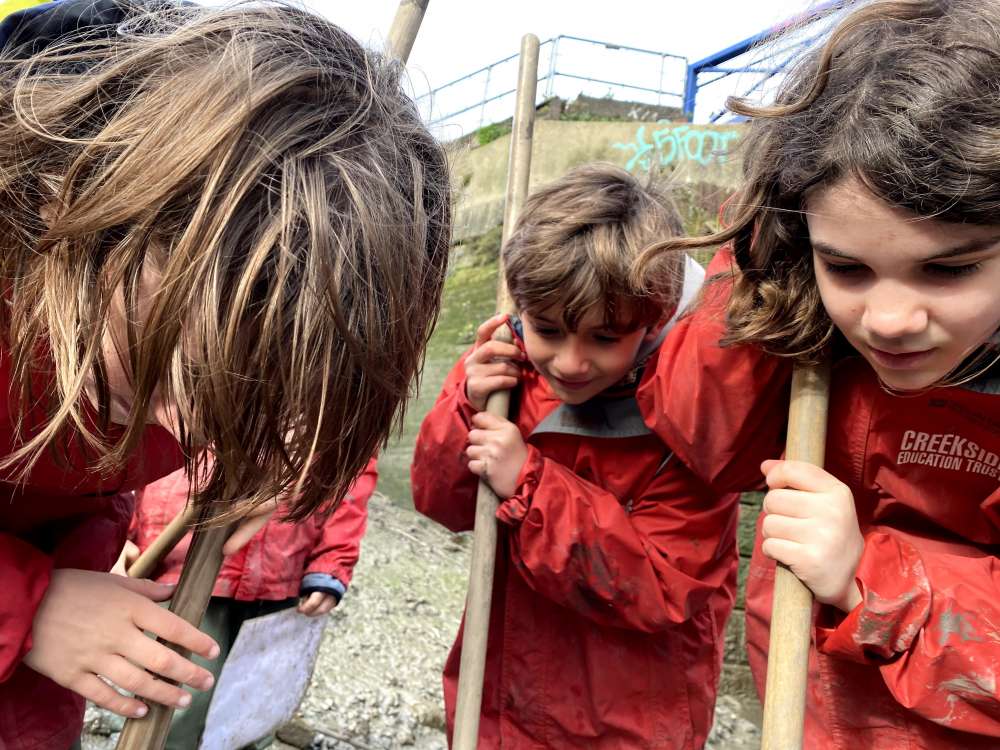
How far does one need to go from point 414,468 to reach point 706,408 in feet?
3.19

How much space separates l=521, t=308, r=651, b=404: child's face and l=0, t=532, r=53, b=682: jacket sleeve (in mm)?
1188

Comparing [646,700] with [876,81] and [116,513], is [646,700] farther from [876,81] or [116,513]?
[876,81]

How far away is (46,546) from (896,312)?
1544 millimetres

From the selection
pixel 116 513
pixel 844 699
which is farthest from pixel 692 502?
pixel 116 513

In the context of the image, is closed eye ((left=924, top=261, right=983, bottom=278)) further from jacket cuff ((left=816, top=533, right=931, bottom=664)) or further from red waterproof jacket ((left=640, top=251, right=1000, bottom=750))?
jacket cuff ((left=816, top=533, right=931, bottom=664))

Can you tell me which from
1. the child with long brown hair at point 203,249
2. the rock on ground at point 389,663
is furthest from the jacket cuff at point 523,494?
the rock on ground at point 389,663

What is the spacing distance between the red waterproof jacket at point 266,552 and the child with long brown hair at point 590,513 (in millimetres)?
783

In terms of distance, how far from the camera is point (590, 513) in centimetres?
211

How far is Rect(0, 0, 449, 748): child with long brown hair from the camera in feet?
3.74

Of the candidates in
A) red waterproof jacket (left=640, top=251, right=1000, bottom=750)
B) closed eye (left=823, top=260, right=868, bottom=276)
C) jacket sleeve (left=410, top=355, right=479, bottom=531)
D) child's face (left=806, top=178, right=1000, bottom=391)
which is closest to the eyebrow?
child's face (left=806, top=178, right=1000, bottom=391)

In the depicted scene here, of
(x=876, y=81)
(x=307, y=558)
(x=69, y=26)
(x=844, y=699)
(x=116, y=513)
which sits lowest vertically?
(x=844, y=699)

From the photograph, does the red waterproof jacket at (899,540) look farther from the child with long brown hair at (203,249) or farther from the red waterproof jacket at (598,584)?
the child with long brown hair at (203,249)

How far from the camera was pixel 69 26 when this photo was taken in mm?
1345

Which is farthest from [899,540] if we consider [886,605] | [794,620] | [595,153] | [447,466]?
[595,153]
